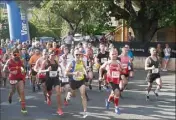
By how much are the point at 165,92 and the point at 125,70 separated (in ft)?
8.66

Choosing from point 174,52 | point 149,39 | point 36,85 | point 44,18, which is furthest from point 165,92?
point 44,18

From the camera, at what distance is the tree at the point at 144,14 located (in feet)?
83.0

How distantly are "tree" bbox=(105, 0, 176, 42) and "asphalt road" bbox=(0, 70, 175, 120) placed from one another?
408 inches

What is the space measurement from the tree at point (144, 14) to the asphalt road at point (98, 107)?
10363 millimetres

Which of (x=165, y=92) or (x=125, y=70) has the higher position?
(x=125, y=70)

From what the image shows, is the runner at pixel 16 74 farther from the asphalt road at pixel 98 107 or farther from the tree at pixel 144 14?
the tree at pixel 144 14

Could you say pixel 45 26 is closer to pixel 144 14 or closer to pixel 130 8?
pixel 130 8

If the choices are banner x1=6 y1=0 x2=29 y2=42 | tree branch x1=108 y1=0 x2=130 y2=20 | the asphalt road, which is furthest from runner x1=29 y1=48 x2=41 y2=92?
tree branch x1=108 y1=0 x2=130 y2=20

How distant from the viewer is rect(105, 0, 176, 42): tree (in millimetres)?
25297

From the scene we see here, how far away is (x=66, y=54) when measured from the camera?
1323 centimetres

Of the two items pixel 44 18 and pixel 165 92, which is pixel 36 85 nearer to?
pixel 165 92

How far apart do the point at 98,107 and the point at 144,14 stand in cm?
1580

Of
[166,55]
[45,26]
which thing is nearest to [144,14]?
[166,55]

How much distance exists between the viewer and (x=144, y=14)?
2694cm
